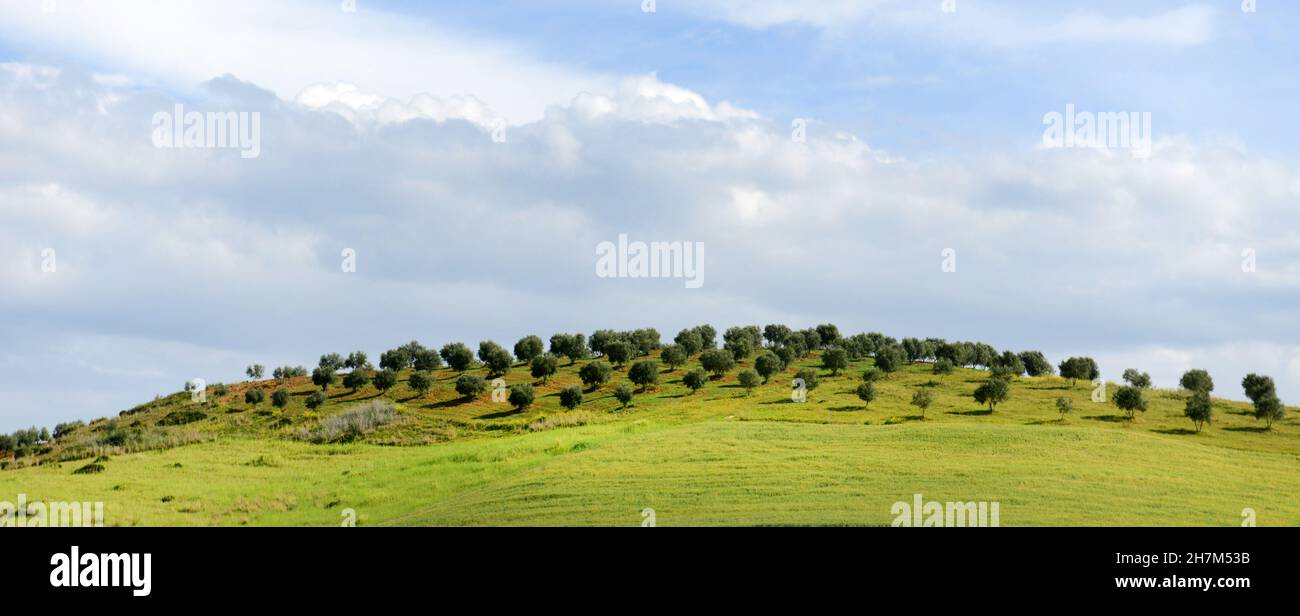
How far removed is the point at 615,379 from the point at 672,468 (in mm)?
54022

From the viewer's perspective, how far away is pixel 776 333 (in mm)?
145750

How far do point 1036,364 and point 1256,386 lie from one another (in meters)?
34.0

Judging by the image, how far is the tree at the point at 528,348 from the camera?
125250mm

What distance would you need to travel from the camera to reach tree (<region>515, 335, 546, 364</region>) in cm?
12525

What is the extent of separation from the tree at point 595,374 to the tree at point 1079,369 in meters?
49.2

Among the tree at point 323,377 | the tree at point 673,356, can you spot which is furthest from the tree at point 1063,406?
the tree at point 323,377

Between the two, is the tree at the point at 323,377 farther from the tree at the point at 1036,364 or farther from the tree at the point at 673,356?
the tree at the point at 1036,364

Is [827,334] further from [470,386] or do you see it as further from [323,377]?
[323,377]

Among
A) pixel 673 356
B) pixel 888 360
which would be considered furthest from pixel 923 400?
pixel 673 356

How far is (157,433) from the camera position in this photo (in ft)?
318
